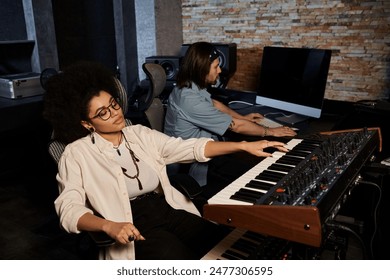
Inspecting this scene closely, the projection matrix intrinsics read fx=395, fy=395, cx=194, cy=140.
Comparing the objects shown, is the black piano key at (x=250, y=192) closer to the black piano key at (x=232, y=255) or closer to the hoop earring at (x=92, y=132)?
the black piano key at (x=232, y=255)

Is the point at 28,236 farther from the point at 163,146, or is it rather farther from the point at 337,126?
the point at 337,126

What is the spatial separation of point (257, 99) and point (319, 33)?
2.98 ft

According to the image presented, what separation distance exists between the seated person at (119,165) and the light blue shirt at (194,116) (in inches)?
25.0

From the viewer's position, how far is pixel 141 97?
4047 mm

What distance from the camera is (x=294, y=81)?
295 centimetres

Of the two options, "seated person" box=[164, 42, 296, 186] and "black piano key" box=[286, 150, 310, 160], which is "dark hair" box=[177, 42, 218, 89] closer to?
"seated person" box=[164, 42, 296, 186]

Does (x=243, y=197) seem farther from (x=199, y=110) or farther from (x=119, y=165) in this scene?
(x=199, y=110)

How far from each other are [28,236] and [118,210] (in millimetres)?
1611

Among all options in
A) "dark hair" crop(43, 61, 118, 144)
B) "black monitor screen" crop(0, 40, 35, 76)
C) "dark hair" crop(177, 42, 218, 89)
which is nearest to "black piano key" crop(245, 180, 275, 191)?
"dark hair" crop(43, 61, 118, 144)

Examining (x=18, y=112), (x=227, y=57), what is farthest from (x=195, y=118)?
(x=18, y=112)

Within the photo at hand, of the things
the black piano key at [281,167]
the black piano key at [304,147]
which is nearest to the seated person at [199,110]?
the black piano key at [304,147]

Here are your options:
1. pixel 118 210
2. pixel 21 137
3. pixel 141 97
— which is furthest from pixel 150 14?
pixel 118 210

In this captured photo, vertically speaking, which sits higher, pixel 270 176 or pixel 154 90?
pixel 154 90

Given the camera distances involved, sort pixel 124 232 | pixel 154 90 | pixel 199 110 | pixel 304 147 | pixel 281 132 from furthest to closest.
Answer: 1. pixel 154 90
2. pixel 199 110
3. pixel 281 132
4. pixel 304 147
5. pixel 124 232
